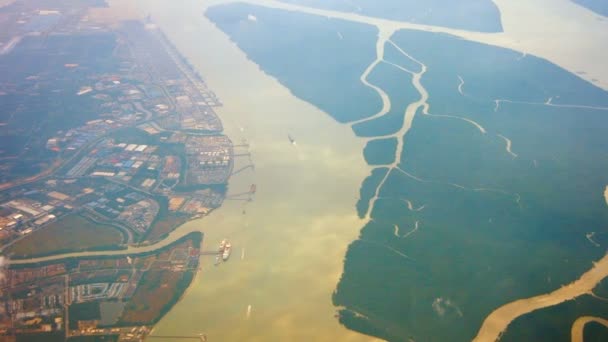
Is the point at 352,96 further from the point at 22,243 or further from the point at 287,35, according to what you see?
the point at 22,243

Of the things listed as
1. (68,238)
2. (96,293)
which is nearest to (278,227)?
(96,293)

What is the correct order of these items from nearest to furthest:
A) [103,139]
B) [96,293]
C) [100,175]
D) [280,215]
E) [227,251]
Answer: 1. [96,293]
2. [227,251]
3. [280,215]
4. [100,175]
5. [103,139]

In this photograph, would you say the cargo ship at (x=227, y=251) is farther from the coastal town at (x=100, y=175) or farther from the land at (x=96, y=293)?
the land at (x=96, y=293)

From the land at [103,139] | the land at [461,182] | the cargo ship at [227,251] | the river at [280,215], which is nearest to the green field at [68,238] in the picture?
the land at [103,139]

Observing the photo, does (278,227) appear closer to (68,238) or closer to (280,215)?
(280,215)

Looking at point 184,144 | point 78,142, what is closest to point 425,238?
point 184,144

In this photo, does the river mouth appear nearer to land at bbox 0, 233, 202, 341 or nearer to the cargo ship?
the cargo ship

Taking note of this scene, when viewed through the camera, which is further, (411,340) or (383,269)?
(383,269)
